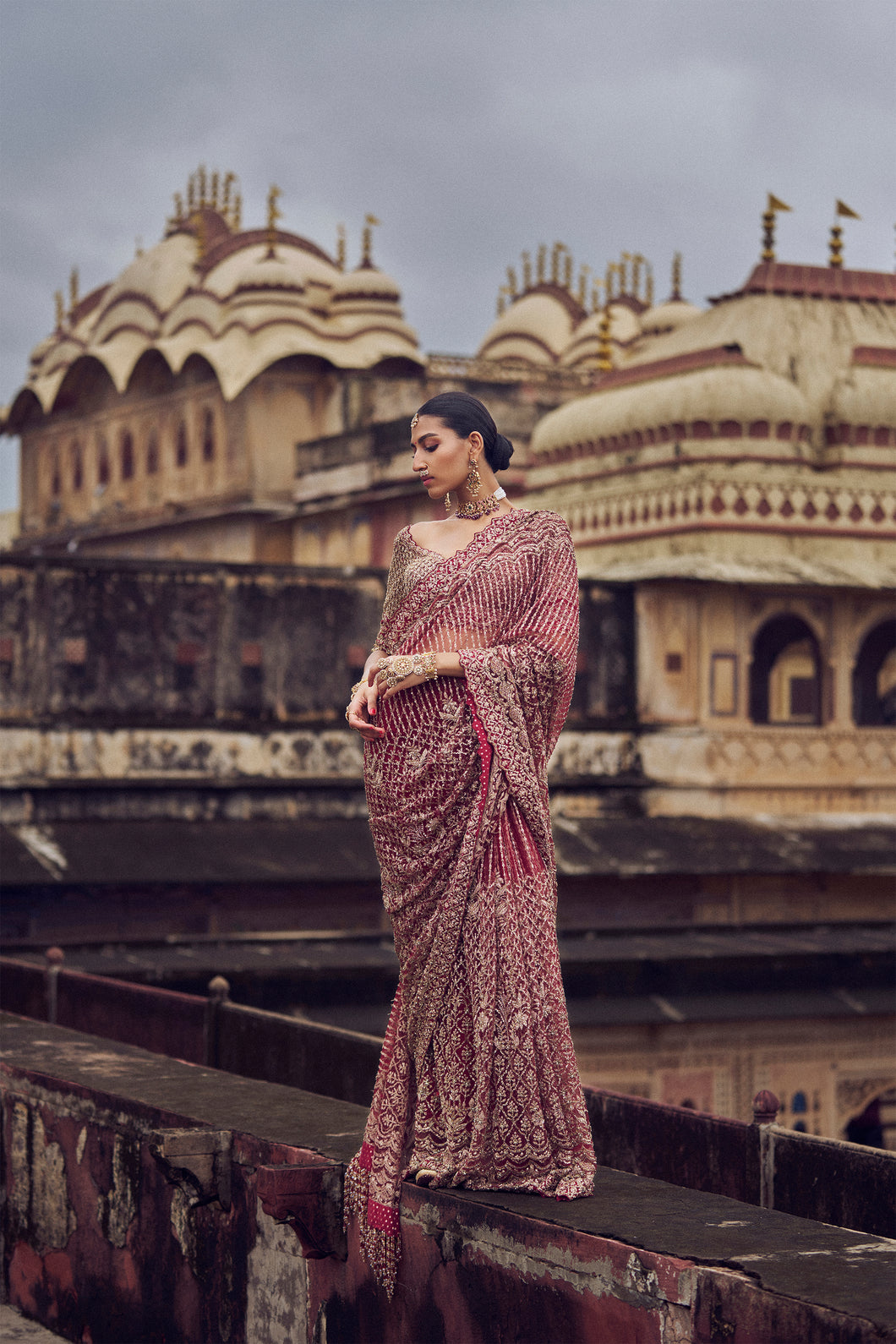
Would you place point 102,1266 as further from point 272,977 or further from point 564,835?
point 564,835

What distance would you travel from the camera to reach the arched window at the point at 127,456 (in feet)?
90.2

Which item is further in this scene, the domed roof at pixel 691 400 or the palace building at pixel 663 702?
the domed roof at pixel 691 400

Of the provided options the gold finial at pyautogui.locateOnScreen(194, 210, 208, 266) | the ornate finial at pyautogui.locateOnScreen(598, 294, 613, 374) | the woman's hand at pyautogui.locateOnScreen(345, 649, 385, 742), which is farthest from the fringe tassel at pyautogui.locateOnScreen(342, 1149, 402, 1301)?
the gold finial at pyautogui.locateOnScreen(194, 210, 208, 266)

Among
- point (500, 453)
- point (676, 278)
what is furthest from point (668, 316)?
point (500, 453)

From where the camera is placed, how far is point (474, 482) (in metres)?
4.00

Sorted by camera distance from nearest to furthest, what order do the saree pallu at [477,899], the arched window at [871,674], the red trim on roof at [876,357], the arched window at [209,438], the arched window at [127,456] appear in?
the saree pallu at [477,899], the arched window at [871,674], the red trim on roof at [876,357], the arched window at [209,438], the arched window at [127,456]

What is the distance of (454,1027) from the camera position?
3707mm

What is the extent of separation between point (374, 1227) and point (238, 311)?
21920mm

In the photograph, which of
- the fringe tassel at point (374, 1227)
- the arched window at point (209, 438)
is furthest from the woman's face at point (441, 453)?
the arched window at point (209, 438)

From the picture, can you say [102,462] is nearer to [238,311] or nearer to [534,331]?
[238,311]

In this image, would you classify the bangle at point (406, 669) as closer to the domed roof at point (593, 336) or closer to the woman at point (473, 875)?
the woman at point (473, 875)

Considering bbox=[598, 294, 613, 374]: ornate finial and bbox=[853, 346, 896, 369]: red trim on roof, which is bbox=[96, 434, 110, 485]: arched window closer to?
bbox=[598, 294, 613, 374]: ornate finial

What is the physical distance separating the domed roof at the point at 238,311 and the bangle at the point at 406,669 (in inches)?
789

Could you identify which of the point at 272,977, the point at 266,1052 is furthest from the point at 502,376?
the point at 266,1052
